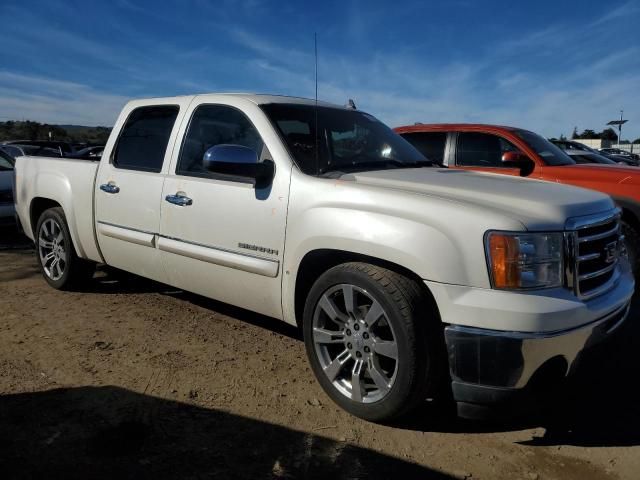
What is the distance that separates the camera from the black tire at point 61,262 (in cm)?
514

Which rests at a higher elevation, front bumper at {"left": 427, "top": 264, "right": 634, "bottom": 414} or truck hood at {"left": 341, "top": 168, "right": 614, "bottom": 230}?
truck hood at {"left": 341, "top": 168, "right": 614, "bottom": 230}

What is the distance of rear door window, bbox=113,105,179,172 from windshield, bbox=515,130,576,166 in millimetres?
4354

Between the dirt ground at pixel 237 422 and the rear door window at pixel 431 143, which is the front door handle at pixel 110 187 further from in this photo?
the rear door window at pixel 431 143

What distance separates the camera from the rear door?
4.21m

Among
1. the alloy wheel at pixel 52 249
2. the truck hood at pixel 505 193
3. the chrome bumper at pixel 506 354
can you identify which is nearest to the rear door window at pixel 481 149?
the truck hood at pixel 505 193

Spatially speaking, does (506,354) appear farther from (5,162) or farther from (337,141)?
(5,162)

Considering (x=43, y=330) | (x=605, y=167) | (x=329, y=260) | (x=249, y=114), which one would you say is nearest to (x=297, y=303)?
(x=329, y=260)

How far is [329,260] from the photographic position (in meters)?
3.23

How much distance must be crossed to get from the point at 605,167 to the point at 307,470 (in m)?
5.33

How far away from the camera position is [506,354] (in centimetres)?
248

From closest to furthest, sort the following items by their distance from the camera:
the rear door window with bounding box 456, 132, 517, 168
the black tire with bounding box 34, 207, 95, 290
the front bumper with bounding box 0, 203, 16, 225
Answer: the black tire with bounding box 34, 207, 95, 290
the rear door window with bounding box 456, 132, 517, 168
the front bumper with bounding box 0, 203, 16, 225

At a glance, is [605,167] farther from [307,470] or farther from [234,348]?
[307,470]

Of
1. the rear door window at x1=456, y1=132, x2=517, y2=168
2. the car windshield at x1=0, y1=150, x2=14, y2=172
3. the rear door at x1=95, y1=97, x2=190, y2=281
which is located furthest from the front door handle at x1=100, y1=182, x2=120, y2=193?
the car windshield at x1=0, y1=150, x2=14, y2=172

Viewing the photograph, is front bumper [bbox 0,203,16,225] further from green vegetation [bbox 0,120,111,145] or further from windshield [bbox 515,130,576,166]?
green vegetation [bbox 0,120,111,145]
